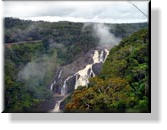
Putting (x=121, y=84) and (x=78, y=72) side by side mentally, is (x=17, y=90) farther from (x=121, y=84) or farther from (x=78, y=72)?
(x=121, y=84)

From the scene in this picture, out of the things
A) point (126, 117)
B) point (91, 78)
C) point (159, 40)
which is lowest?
point (126, 117)

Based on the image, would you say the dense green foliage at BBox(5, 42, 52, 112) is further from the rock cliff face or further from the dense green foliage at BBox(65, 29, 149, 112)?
the dense green foliage at BBox(65, 29, 149, 112)

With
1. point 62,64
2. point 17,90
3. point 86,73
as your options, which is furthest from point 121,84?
point 17,90

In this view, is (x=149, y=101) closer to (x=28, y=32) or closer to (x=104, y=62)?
(x=104, y=62)

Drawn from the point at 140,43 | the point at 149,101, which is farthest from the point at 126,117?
the point at 140,43

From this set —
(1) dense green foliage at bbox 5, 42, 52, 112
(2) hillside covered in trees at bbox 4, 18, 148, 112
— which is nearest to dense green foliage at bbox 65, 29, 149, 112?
(2) hillside covered in trees at bbox 4, 18, 148, 112

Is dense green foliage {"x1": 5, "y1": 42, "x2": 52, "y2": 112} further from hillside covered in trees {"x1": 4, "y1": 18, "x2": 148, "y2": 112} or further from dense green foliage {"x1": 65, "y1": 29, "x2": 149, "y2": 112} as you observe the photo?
dense green foliage {"x1": 65, "y1": 29, "x2": 149, "y2": 112}

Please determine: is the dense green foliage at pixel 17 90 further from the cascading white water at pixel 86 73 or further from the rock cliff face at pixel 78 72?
the cascading white water at pixel 86 73
